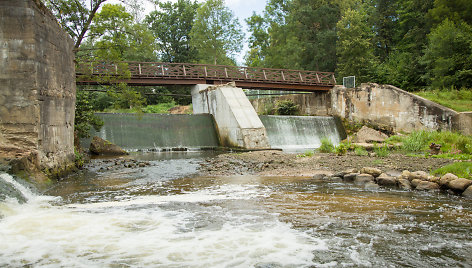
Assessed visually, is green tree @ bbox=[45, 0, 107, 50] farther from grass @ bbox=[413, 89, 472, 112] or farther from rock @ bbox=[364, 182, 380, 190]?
grass @ bbox=[413, 89, 472, 112]

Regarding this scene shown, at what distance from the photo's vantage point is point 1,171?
232 inches

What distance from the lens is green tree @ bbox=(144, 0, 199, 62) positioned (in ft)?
136

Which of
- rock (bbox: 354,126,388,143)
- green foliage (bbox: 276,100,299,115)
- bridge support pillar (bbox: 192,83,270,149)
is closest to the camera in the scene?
bridge support pillar (bbox: 192,83,270,149)

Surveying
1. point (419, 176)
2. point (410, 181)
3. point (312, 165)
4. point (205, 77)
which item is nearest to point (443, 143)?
point (312, 165)

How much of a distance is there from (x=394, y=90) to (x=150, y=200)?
60.8 ft

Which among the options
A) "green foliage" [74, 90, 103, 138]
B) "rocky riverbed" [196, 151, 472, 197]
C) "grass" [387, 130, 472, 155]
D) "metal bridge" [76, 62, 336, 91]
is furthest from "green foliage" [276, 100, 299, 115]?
"green foliage" [74, 90, 103, 138]

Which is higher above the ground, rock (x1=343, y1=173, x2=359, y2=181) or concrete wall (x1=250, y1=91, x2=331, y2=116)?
concrete wall (x1=250, y1=91, x2=331, y2=116)

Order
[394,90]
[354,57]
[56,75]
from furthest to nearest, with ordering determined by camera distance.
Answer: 1. [354,57]
2. [394,90]
3. [56,75]

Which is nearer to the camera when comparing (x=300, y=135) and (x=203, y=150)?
(x=203, y=150)

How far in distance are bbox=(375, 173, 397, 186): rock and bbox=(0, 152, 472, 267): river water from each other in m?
0.51

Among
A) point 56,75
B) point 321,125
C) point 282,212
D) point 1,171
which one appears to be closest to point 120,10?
point 56,75

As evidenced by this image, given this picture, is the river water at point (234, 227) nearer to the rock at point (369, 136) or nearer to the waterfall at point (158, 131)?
the waterfall at point (158, 131)

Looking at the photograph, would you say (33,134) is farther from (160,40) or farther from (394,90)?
(160,40)

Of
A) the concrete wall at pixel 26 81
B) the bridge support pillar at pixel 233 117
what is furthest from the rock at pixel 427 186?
the bridge support pillar at pixel 233 117
